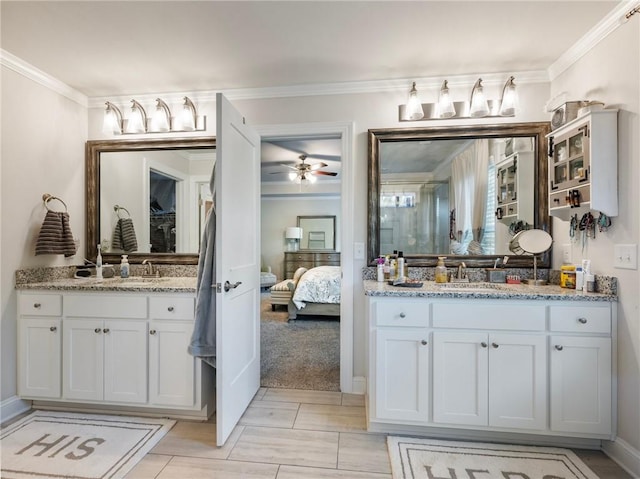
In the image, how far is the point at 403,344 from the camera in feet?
6.19

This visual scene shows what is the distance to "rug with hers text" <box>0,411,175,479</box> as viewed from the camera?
64.1 inches

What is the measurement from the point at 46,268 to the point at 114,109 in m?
1.36

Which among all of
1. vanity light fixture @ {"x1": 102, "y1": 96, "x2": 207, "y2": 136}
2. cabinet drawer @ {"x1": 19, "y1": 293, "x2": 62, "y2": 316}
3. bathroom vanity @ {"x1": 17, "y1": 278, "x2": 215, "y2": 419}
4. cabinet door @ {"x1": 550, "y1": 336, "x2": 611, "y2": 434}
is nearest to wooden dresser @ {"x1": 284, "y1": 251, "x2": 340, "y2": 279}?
vanity light fixture @ {"x1": 102, "y1": 96, "x2": 207, "y2": 136}

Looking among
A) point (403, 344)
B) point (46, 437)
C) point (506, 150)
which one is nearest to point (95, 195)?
point (46, 437)

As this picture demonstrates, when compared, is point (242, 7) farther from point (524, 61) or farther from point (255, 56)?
point (524, 61)

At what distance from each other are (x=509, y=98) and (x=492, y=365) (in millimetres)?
1800

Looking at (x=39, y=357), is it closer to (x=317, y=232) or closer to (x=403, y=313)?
(x=403, y=313)

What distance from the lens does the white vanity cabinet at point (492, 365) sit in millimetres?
1755

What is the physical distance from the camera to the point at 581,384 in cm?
176

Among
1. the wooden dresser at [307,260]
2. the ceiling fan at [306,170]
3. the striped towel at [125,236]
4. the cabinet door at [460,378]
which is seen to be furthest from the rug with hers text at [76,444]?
the wooden dresser at [307,260]

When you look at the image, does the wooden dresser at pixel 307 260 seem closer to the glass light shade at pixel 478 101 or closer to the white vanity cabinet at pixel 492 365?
the glass light shade at pixel 478 101

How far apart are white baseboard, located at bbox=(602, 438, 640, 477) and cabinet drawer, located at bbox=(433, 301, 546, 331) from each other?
2.33 feet

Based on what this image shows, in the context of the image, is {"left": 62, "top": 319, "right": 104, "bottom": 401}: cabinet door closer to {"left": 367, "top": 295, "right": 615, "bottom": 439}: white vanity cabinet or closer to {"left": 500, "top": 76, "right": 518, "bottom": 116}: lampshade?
{"left": 367, "top": 295, "right": 615, "bottom": 439}: white vanity cabinet

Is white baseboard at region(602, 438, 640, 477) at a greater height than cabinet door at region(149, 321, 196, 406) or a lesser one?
lesser
